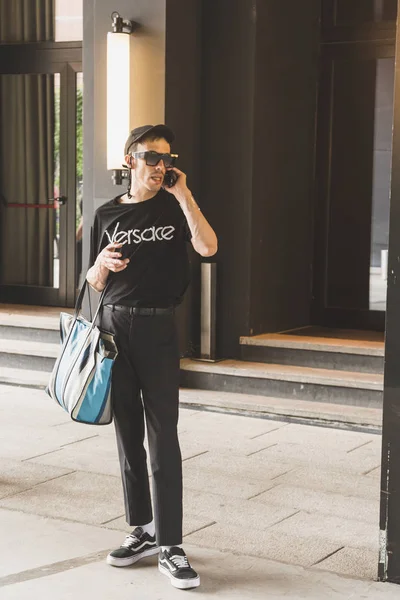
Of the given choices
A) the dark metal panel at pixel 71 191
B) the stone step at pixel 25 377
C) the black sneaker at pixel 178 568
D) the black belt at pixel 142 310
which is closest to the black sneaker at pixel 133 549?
Result: the black sneaker at pixel 178 568

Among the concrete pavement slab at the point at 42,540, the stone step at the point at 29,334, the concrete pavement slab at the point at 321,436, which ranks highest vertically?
the stone step at the point at 29,334

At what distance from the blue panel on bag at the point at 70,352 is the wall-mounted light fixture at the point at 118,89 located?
3.53 metres

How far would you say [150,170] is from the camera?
387cm

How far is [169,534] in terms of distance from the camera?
393cm

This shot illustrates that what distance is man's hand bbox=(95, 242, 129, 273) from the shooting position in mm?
3873

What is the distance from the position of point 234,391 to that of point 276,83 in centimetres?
256

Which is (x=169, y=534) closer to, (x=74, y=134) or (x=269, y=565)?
→ (x=269, y=565)

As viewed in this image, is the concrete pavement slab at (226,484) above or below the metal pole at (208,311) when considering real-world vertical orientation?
below

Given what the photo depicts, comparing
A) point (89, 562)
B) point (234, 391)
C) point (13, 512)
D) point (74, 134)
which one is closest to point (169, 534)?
point (89, 562)

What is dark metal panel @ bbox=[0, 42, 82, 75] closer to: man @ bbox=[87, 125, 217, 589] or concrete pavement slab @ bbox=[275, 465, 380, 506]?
concrete pavement slab @ bbox=[275, 465, 380, 506]

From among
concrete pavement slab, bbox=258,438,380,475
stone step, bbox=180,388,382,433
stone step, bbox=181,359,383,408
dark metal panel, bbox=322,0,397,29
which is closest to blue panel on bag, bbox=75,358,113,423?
concrete pavement slab, bbox=258,438,380,475

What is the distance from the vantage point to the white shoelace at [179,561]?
388 centimetres

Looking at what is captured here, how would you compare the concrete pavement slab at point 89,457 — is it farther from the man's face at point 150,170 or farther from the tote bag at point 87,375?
the man's face at point 150,170

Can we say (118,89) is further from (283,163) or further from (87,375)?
(87,375)
